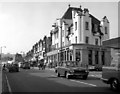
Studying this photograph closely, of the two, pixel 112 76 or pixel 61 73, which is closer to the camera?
pixel 112 76

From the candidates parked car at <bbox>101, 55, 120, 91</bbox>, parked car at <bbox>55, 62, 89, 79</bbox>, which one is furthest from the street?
parked car at <bbox>55, 62, 89, 79</bbox>

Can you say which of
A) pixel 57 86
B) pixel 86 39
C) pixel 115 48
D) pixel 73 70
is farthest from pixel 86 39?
pixel 115 48

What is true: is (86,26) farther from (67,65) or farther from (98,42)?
(67,65)

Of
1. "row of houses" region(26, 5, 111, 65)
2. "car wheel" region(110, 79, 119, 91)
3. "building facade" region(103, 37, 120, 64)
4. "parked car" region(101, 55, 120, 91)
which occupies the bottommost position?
"car wheel" region(110, 79, 119, 91)

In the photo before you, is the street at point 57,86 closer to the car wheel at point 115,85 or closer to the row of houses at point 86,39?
the car wheel at point 115,85

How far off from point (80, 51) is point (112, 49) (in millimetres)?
37853

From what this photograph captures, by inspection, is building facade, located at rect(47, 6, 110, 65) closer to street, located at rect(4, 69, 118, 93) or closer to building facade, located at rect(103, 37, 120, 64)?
street, located at rect(4, 69, 118, 93)

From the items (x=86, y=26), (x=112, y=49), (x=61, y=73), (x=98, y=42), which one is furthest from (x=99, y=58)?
(x=112, y=49)

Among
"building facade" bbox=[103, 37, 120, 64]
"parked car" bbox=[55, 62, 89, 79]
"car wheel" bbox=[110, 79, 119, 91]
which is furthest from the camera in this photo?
"parked car" bbox=[55, 62, 89, 79]

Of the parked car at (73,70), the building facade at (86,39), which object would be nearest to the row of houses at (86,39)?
the building facade at (86,39)

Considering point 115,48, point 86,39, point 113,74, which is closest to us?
point 113,74

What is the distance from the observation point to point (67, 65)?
914 inches

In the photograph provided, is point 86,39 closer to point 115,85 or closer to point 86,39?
point 86,39

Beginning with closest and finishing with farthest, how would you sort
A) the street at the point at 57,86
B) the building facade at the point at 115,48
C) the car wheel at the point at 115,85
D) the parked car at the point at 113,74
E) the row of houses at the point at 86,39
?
the parked car at the point at 113,74
the car wheel at the point at 115,85
the building facade at the point at 115,48
the street at the point at 57,86
the row of houses at the point at 86,39
